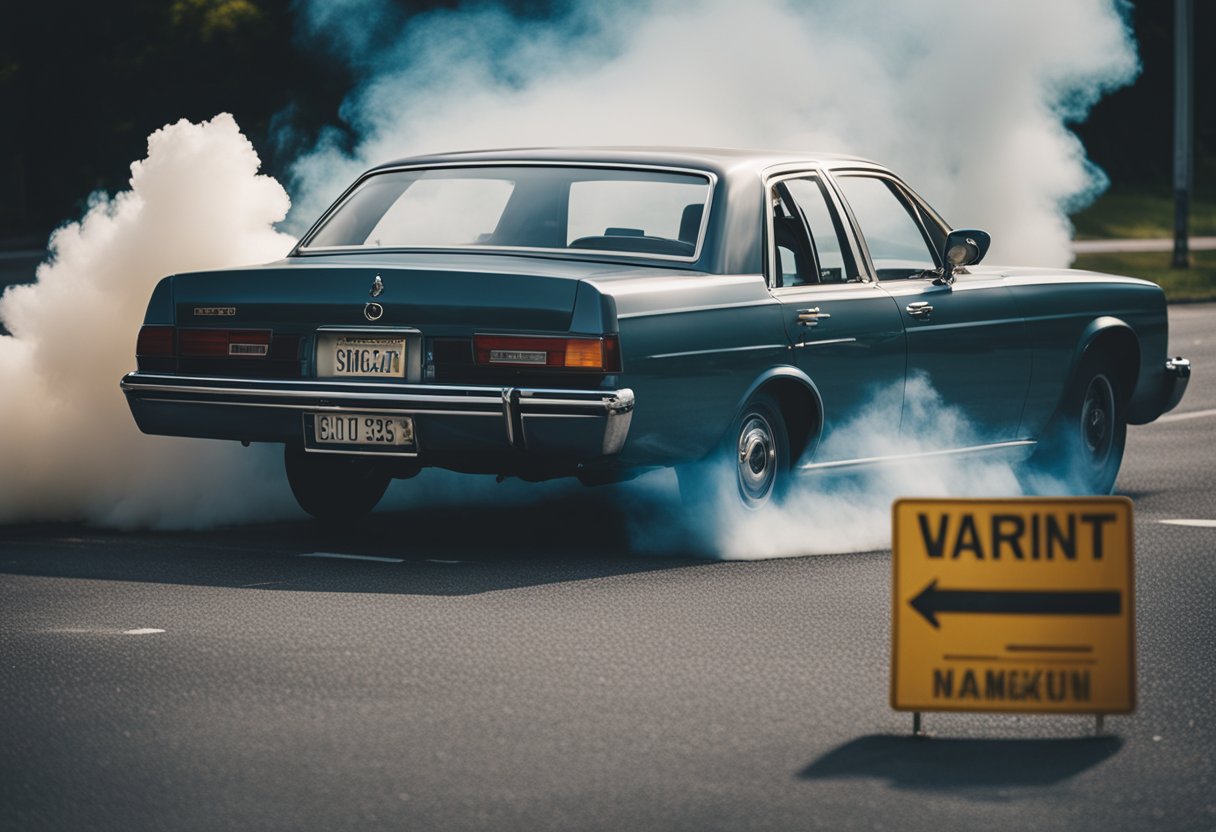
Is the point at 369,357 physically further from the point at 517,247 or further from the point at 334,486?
the point at 334,486

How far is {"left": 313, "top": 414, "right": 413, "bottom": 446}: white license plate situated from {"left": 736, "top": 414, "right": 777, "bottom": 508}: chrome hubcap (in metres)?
1.32

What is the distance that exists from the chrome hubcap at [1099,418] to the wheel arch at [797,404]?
2230 millimetres

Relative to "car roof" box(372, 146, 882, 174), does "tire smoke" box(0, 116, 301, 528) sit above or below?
below

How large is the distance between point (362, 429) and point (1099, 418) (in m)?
4.13

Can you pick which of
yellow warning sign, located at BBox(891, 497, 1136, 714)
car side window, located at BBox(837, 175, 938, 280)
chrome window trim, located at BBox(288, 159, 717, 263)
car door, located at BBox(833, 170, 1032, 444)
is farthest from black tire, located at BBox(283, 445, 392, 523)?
yellow warning sign, located at BBox(891, 497, 1136, 714)

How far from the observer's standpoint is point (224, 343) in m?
8.56

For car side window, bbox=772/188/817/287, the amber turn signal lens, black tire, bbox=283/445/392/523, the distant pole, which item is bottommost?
black tire, bbox=283/445/392/523

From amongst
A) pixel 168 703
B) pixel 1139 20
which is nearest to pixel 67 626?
pixel 168 703

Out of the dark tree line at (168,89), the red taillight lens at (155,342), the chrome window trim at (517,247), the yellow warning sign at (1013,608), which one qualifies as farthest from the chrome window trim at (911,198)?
the dark tree line at (168,89)

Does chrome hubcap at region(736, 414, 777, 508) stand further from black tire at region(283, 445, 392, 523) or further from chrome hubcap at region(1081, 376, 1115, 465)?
chrome hubcap at region(1081, 376, 1115, 465)

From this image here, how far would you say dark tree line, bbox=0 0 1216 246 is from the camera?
30.4m

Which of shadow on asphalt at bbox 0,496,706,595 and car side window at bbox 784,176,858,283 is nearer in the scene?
shadow on asphalt at bbox 0,496,706,595

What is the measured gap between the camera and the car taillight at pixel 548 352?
7.83m

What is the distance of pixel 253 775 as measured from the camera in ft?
17.2
